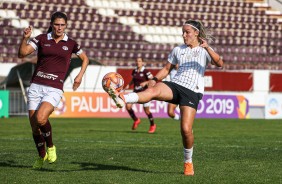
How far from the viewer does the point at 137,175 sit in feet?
33.1

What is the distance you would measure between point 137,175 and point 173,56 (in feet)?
6.14

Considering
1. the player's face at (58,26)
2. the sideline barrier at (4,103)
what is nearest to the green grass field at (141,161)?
the player's face at (58,26)

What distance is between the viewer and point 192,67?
1050 cm

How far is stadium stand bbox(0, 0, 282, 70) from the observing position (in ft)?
131

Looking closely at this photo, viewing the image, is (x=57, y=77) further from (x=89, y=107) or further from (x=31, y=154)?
(x=89, y=107)

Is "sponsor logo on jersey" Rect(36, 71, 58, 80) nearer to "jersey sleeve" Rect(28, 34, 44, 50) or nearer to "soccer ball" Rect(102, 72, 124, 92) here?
"jersey sleeve" Rect(28, 34, 44, 50)

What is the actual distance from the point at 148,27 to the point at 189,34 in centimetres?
3362

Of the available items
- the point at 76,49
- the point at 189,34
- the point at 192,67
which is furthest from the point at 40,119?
the point at 189,34

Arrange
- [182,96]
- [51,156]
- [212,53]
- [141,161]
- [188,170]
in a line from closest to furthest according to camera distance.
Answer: [212,53] → [188,170] → [182,96] → [51,156] → [141,161]

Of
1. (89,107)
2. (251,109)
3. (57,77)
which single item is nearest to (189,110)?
(57,77)

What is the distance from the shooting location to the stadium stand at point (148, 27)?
131 feet

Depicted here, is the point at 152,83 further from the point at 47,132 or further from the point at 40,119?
the point at 47,132

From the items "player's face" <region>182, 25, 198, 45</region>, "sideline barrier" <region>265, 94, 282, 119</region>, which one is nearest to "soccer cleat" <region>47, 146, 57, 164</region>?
"player's face" <region>182, 25, 198, 45</region>

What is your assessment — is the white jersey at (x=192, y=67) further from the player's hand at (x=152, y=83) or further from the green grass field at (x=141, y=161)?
the green grass field at (x=141, y=161)
